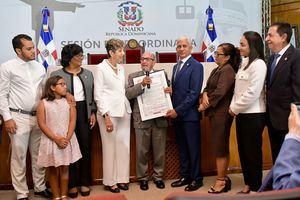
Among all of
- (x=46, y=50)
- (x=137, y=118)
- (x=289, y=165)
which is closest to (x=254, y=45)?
(x=137, y=118)

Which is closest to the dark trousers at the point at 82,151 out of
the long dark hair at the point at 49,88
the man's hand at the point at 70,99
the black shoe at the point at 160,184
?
the man's hand at the point at 70,99

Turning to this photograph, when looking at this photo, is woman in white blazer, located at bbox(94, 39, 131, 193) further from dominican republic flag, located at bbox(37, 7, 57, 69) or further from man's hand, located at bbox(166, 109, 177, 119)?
dominican republic flag, located at bbox(37, 7, 57, 69)

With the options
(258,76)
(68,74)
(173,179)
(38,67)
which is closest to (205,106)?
(258,76)

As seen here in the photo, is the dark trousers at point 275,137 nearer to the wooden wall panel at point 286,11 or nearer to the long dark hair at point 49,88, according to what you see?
the long dark hair at point 49,88

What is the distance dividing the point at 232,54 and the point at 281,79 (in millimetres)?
636

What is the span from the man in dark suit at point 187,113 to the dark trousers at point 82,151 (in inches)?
31.0

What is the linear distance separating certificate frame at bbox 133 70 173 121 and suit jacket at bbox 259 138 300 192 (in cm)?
239

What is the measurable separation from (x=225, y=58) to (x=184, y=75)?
0.42m

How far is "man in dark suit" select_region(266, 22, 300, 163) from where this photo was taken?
2.94m

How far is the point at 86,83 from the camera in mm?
3508

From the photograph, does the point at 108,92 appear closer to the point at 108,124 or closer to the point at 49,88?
the point at 108,124

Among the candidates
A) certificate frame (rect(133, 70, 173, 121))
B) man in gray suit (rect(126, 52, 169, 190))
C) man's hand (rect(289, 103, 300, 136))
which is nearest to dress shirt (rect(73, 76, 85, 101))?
man in gray suit (rect(126, 52, 169, 190))

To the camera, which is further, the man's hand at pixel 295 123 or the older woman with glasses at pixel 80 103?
the older woman with glasses at pixel 80 103

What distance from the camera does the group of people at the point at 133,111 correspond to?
3.12 m
